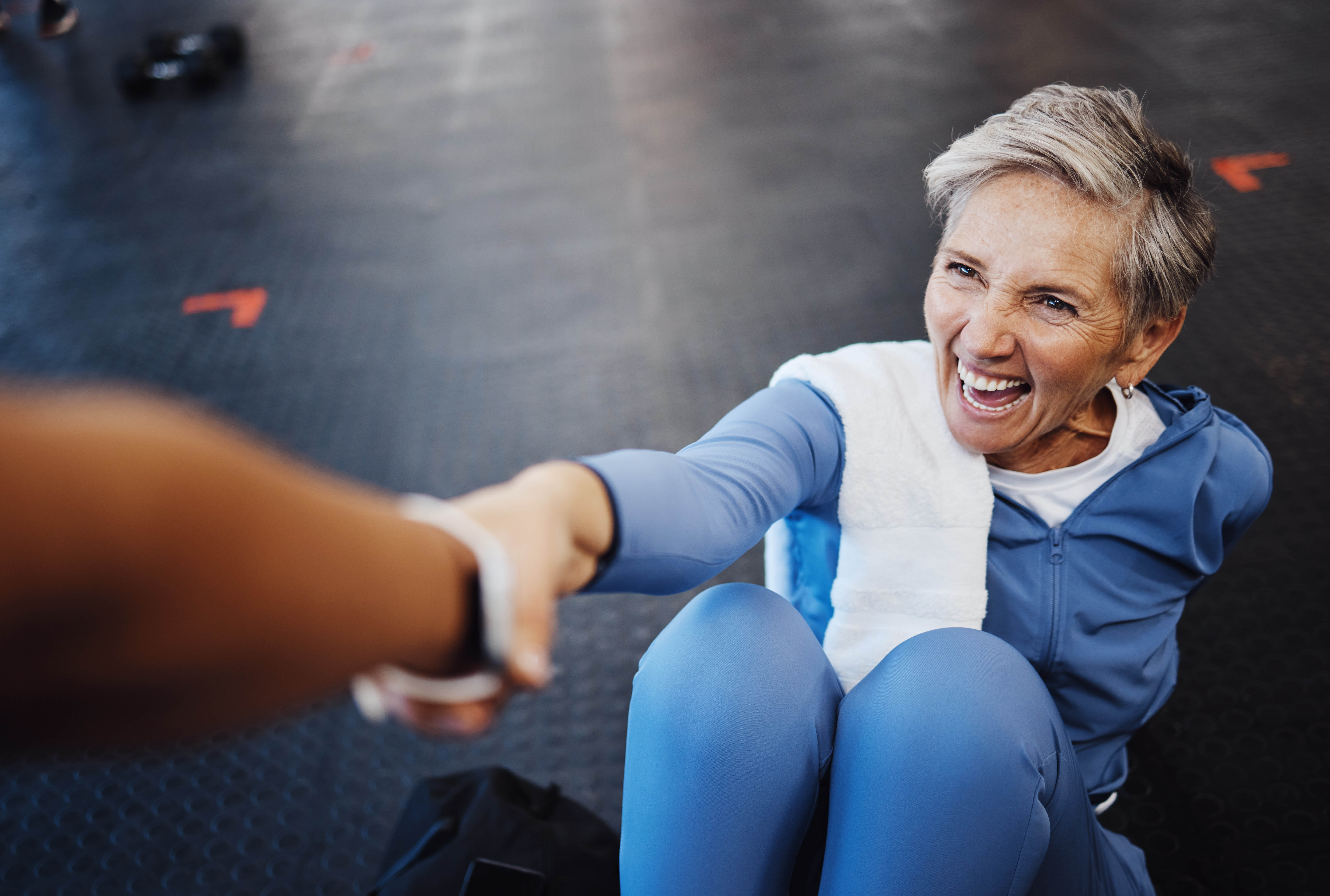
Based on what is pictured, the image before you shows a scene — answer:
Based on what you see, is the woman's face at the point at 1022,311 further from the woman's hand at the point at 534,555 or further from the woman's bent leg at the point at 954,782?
the woman's hand at the point at 534,555

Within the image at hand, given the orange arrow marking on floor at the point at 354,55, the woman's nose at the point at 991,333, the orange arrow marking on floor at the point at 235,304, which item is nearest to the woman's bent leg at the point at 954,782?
the woman's nose at the point at 991,333

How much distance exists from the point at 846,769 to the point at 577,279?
219cm

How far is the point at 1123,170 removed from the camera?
95cm

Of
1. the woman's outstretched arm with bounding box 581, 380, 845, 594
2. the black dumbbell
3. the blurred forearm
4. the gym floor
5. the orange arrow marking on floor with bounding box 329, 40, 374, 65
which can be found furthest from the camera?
the orange arrow marking on floor with bounding box 329, 40, 374, 65

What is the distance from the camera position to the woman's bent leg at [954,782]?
0.82m

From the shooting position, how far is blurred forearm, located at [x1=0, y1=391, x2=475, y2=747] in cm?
31

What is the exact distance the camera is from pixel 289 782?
155 cm

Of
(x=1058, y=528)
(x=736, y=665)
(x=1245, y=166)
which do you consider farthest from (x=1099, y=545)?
(x=1245, y=166)

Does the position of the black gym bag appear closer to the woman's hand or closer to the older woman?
the older woman

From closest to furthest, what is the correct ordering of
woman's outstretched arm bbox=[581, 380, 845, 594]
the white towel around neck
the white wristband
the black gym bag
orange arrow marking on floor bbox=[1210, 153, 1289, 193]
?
the white wristband, woman's outstretched arm bbox=[581, 380, 845, 594], the white towel around neck, the black gym bag, orange arrow marking on floor bbox=[1210, 153, 1289, 193]

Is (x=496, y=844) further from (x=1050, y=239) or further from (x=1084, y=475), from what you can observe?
(x=1050, y=239)

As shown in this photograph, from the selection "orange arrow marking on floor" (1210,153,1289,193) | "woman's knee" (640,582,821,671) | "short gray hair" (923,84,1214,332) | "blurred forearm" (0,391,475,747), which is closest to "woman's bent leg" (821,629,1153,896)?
"woman's knee" (640,582,821,671)

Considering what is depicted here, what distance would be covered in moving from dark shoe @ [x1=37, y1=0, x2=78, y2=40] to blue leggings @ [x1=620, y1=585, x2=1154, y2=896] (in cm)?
653

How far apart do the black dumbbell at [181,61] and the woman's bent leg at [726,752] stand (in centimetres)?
478
